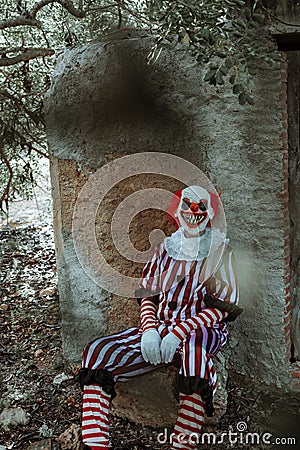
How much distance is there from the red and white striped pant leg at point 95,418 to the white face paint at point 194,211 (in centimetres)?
86

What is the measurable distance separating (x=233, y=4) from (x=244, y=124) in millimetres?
699

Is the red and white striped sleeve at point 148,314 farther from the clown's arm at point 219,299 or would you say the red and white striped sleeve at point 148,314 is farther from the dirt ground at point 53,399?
the dirt ground at point 53,399

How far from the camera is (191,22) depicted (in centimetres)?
249

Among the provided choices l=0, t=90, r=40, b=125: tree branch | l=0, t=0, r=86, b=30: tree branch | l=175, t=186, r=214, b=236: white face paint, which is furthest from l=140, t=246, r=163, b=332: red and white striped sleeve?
l=0, t=90, r=40, b=125: tree branch

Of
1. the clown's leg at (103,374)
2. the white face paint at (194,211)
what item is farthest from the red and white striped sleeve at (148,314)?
the white face paint at (194,211)

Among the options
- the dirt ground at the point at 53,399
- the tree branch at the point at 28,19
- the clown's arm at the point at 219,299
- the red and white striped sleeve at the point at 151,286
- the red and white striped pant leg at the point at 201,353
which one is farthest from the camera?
the tree branch at the point at 28,19

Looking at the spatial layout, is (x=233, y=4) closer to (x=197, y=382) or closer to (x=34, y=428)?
(x=197, y=382)

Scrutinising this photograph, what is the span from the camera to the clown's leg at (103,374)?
101 inches

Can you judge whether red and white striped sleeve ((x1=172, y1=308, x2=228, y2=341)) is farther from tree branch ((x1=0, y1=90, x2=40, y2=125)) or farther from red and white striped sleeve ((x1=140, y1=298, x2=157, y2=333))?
tree branch ((x1=0, y1=90, x2=40, y2=125))

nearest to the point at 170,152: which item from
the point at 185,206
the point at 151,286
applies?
the point at 185,206

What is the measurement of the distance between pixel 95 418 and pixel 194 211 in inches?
41.5

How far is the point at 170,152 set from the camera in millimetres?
3199

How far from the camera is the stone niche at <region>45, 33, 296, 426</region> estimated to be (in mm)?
3031

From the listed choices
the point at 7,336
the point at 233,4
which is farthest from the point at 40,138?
the point at 233,4
